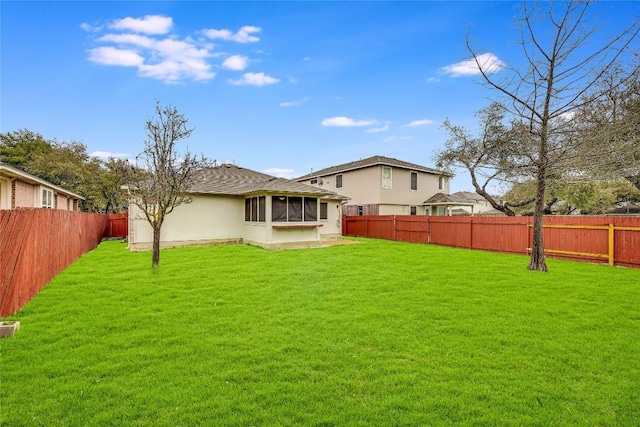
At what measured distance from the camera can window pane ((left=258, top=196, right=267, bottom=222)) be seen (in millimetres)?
14512

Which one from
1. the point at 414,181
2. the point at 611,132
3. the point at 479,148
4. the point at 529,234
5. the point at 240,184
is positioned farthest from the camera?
the point at 414,181

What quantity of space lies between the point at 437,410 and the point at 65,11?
42.1 ft

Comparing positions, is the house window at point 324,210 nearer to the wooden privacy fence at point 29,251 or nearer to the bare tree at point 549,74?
the bare tree at point 549,74

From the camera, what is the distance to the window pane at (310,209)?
612 inches

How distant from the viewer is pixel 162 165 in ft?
32.0

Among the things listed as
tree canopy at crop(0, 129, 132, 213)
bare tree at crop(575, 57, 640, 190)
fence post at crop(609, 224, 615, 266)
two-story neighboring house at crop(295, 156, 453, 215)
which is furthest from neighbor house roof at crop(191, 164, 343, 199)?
tree canopy at crop(0, 129, 132, 213)

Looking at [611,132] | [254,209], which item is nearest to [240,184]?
[254,209]

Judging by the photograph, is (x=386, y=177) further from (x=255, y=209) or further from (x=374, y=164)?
(x=255, y=209)

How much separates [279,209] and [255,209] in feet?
4.71

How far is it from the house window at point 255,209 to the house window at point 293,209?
1.68 feet

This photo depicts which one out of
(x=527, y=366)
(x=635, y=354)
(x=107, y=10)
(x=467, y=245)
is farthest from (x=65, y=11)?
(x=467, y=245)

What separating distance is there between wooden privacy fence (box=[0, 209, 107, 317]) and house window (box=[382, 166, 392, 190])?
18388 mm

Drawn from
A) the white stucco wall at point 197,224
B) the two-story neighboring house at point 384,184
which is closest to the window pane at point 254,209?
the white stucco wall at point 197,224

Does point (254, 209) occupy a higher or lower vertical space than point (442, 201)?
lower
